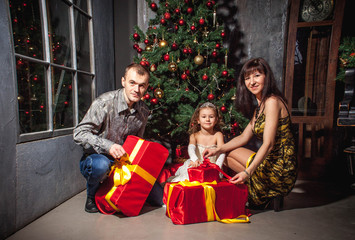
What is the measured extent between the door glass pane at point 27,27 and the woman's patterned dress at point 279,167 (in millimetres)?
1994

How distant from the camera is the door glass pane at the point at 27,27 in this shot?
1.55 meters

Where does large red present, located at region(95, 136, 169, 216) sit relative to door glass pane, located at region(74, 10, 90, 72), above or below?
below

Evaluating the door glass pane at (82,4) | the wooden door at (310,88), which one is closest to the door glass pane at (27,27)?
the door glass pane at (82,4)

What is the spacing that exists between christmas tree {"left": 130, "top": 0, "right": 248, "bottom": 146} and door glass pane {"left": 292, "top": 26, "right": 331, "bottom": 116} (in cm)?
104

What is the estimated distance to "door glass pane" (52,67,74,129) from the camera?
6.54ft

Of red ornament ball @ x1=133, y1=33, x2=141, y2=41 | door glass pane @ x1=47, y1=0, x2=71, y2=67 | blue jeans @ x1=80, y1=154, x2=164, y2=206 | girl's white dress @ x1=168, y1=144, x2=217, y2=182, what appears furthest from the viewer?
red ornament ball @ x1=133, y1=33, x2=141, y2=41

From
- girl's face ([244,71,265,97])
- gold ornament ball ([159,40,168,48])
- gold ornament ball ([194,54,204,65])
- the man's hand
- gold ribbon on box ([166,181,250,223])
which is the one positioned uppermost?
gold ornament ball ([159,40,168,48])

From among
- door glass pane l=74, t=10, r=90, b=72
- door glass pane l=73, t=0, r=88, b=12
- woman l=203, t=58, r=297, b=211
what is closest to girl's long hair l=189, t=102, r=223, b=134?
woman l=203, t=58, r=297, b=211

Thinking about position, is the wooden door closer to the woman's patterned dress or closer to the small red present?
the woman's patterned dress

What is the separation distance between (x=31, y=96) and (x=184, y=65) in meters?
1.49

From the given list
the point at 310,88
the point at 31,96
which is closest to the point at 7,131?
the point at 31,96

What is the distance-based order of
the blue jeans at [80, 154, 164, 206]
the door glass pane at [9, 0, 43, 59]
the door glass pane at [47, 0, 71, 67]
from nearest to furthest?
the door glass pane at [9, 0, 43, 59], the blue jeans at [80, 154, 164, 206], the door glass pane at [47, 0, 71, 67]

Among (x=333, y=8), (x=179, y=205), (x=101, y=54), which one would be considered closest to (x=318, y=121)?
(x=333, y=8)

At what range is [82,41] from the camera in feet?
→ 7.92
